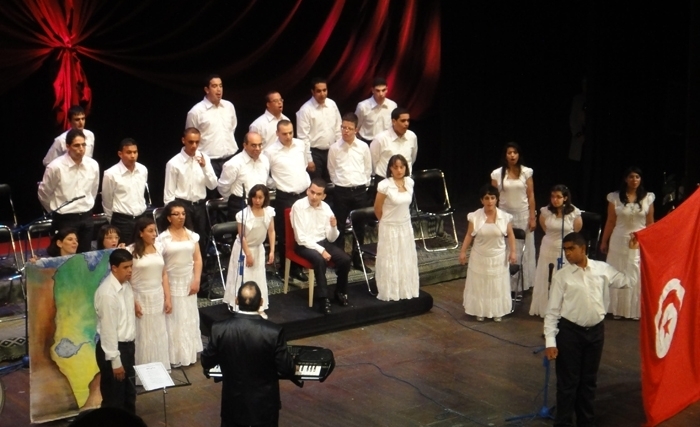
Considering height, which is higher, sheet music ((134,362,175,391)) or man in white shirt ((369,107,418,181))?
man in white shirt ((369,107,418,181))

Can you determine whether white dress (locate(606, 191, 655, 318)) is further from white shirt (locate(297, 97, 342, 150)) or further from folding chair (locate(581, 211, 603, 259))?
white shirt (locate(297, 97, 342, 150))

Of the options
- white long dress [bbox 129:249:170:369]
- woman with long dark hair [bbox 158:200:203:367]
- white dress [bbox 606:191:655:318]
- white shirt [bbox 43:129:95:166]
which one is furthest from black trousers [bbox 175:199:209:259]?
white dress [bbox 606:191:655:318]

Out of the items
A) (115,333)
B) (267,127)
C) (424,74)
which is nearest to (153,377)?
(115,333)

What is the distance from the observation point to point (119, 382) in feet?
24.7

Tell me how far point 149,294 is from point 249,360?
8.14 ft

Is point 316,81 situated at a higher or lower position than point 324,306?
higher

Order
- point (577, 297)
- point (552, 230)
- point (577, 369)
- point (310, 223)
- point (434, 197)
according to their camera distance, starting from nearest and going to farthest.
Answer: point (577, 297) < point (577, 369) < point (310, 223) < point (552, 230) < point (434, 197)

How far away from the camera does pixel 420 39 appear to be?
13094mm

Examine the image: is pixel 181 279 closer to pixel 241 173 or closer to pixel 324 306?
pixel 324 306

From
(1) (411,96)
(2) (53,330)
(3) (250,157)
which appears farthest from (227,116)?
(2) (53,330)

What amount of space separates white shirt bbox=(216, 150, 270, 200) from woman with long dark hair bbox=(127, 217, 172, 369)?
1857 mm

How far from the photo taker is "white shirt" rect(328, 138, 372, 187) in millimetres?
10781

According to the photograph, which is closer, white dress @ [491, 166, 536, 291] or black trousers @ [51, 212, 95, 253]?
black trousers @ [51, 212, 95, 253]

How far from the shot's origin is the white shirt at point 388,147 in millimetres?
11203
